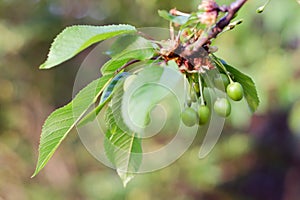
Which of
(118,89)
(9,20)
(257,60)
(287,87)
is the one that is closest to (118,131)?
(118,89)

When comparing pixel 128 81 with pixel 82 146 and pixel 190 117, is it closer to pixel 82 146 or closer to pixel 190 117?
pixel 190 117

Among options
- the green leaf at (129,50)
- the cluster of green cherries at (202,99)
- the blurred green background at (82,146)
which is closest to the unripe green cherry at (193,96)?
the cluster of green cherries at (202,99)

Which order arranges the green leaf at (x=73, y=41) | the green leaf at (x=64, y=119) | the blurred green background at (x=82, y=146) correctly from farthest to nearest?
the blurred green background at (x=82, y=146), the green leaf at (x=64, y=119), the green leaf at (x=73, y=41)

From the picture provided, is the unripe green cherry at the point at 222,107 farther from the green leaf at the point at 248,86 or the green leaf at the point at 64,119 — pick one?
the green leaf at the point at 64,119

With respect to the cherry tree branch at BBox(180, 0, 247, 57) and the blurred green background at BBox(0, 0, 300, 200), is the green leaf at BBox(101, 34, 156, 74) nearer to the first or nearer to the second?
the cherry tree branch at BBox(180, 0, 247, 57)

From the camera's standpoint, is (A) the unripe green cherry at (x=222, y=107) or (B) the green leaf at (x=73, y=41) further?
(A) the unripe green cherry at (x=222, y=107)

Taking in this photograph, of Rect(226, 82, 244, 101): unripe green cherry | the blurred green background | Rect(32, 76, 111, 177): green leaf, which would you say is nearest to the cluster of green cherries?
Rect(226, 82, 244, 101): unripe green cherry
